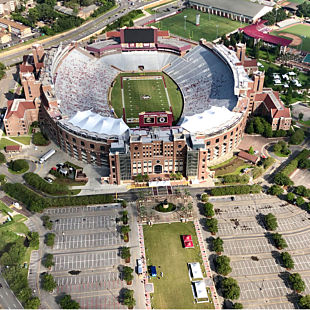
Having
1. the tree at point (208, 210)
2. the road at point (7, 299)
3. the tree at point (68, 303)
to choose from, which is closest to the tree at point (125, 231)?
the tree at point (68, 303)

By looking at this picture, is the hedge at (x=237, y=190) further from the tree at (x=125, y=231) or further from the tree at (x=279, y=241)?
the tree at (x=125, y=231)

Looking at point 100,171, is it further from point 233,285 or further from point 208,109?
point 233,285

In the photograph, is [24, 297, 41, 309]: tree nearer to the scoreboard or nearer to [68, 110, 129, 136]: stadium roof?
[68, 110, 129, 136]: stadium roof

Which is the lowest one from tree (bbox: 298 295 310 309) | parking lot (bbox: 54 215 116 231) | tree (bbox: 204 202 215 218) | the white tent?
tree (bbox: 298 295 310 309)

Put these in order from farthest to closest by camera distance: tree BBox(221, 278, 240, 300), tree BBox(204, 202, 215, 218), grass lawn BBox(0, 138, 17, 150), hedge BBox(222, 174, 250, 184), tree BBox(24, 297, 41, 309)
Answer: grass lawn BBox(0, 138, 17, 150) < hedge BBox(222, 174, 250, 184) < tree BBox(204, 202, 215, 218) < tree BBox(221, 278, 240, 300) < tree BBox(24, 297, 41, 309)

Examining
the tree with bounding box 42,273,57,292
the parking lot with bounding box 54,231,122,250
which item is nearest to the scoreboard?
the parking lot with bounding box 54,231,122,250
